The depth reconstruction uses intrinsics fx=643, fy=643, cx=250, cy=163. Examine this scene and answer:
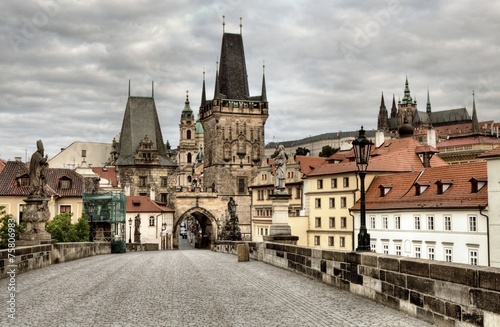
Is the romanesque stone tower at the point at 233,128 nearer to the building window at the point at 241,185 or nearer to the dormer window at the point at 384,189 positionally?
the building window at the point at 241,185

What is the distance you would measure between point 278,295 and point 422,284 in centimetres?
392

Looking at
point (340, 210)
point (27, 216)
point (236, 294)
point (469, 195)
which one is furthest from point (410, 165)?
point (236, 294)

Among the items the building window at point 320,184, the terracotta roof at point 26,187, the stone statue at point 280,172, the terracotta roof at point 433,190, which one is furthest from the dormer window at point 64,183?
the stone statue at point 280,172

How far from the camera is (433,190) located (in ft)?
Result: 148

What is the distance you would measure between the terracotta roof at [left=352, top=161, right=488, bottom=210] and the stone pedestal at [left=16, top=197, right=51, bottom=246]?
27407mm

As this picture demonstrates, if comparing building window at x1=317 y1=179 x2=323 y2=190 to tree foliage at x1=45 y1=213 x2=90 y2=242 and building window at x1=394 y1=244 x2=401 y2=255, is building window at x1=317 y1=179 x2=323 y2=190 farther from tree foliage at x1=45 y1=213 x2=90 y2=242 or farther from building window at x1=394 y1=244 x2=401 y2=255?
tree foliage at x1=45 y1=213 x2=90 y2=242

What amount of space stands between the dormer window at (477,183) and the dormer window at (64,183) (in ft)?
117

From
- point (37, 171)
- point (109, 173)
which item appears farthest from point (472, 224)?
point (109, 173)

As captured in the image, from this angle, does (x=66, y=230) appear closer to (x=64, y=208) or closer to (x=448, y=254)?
(x=64, y=208)

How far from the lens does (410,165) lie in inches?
2274

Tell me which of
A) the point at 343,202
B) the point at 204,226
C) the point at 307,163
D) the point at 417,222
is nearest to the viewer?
the point at 417,222

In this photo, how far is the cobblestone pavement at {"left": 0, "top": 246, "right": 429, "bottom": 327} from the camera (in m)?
9.52

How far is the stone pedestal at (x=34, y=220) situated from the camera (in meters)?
20.7

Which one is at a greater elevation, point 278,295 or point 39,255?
point 39,255
